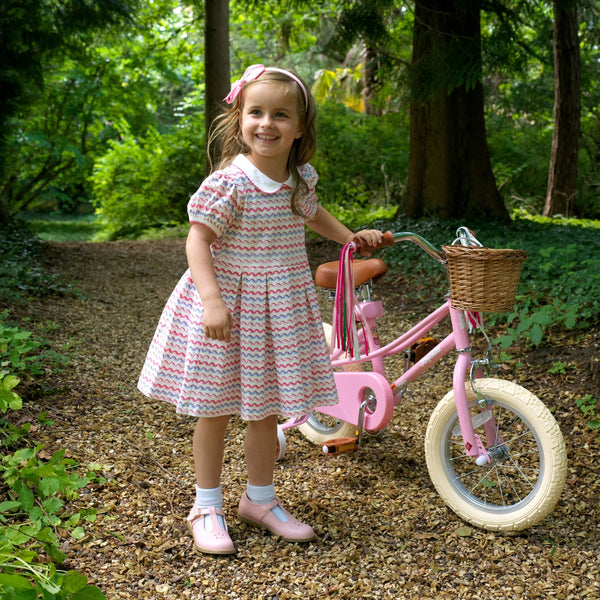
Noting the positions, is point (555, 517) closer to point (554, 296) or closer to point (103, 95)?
point (554, 296)

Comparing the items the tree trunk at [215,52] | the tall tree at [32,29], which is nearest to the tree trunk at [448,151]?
the tree trunk at [215,52]

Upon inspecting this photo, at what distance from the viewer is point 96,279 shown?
21.4 feet

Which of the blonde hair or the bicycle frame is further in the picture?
the bicycle frame

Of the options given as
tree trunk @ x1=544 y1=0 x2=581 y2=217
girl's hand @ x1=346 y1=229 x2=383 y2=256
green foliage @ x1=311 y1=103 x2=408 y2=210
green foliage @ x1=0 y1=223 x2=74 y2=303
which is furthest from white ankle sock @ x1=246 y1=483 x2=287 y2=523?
tree trunk @ x1=544 y1=0 x2=581 y2=217

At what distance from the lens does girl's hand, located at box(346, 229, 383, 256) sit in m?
2.33

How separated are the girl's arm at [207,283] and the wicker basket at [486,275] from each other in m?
0.75

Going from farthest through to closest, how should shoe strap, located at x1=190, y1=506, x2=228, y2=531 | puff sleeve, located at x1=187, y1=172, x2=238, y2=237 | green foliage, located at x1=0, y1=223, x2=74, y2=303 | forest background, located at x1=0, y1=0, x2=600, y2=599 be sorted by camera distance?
1. green foliage, located at x1=0, y1=223, x2=74, y2=303
2. forest background, located at x1=0, y1=0, x2=600, y2=599
3. shoe strap, located at x1=190, y1=506, x2=228, y2=531
4. puff sleeve, located at x1=187, y1=172, x2=238, y2=237

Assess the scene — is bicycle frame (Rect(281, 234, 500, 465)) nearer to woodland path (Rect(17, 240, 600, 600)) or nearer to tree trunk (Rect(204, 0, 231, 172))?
woodland path (Rect(17, 240, 600, 600))

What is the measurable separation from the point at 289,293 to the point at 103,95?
9639 millimetres

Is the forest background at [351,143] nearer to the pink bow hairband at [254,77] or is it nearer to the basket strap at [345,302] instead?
the basket strap at [345,302]

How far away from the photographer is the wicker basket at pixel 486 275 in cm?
204

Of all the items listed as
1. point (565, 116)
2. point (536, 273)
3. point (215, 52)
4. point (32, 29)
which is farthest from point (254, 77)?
point (565, 116)

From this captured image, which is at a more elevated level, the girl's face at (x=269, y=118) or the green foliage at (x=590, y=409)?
the girl's face at (x=269, y=118)

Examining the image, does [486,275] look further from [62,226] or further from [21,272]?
[62,226]
